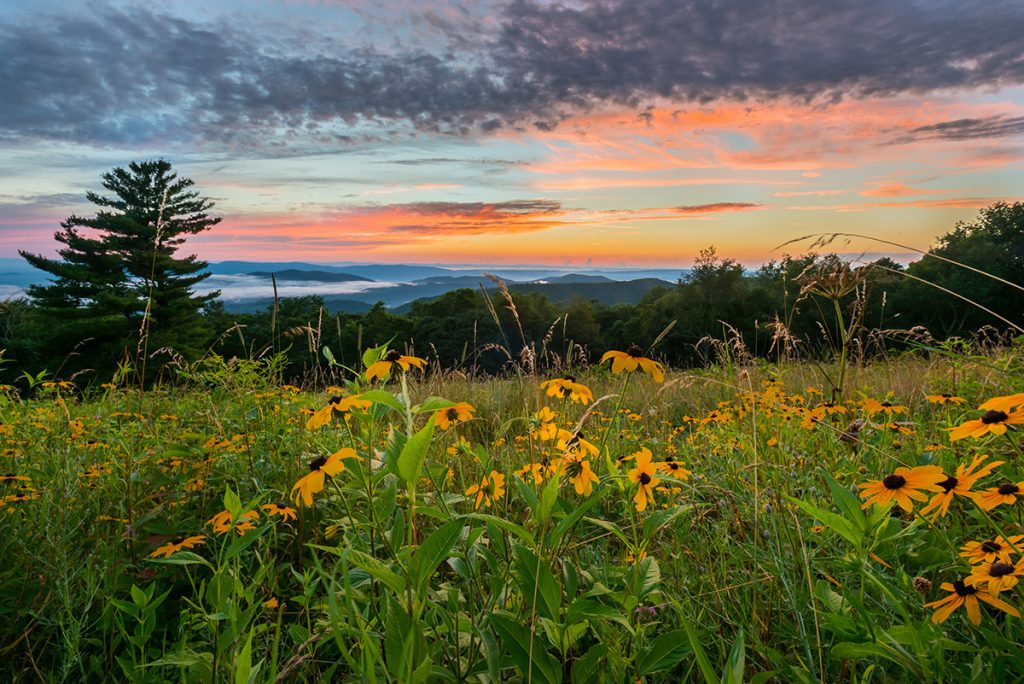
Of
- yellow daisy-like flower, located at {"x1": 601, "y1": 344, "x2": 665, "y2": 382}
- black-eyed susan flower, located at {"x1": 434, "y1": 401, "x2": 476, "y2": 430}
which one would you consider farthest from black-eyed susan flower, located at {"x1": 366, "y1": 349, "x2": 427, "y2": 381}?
yellow daisy-like flower, located at {"x1": 601, "y1": 344, "x2": 665, "y2": 382}

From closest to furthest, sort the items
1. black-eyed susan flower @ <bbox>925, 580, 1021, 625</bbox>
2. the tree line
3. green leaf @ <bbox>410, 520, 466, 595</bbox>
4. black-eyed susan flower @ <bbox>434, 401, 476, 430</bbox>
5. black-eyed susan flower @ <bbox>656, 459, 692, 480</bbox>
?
green leaf @ <bbox>410, 520, 466, 595</bbox>
black-eyed susan flower @ <bbox>925, 580, 1021, 625</bbox>
black-eyed susan flower @ <bbox>434, 401, 476, 430</bbox>
black-eyed susan flower @ <bbox>656, 459, 692, 480</bbox>
the tree line

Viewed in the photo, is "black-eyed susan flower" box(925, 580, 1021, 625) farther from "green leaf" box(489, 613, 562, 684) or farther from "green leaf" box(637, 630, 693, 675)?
"green leaf" box(489, 613, 562, 684)

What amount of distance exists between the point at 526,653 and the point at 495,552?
0.42 meters

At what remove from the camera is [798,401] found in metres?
4.06

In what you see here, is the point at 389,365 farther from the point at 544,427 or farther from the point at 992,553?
the point at 992,553

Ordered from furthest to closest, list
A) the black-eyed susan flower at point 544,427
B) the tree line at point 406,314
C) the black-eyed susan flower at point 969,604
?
the tree line at point 406,314 → the black-eyed susan flower at point 544,427 → the black-eyed susan flower at point 969,604

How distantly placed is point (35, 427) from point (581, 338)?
1224 inches

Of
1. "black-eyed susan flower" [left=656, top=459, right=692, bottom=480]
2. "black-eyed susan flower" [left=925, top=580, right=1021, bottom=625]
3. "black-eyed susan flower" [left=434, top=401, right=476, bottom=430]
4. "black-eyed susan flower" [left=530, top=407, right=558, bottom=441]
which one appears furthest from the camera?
"black-eyed susan flower" [left=656, top=459, right=692, bottom=480]

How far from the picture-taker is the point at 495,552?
147 centimetres

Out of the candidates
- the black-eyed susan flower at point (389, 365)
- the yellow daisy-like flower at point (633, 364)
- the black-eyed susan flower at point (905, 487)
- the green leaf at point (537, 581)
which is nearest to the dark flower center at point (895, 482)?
the black-eyed susan flower at point (905, 487)

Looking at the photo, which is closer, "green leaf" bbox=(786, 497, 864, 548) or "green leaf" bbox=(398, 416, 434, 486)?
"green leaf" bbox=(398, 416, 434, 486)

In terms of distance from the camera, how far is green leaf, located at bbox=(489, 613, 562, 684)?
41.4 inches

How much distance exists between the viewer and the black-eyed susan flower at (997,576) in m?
1.03

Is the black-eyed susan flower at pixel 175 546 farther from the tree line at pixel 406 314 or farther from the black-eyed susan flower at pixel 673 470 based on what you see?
the tree line at pixel 406 314
